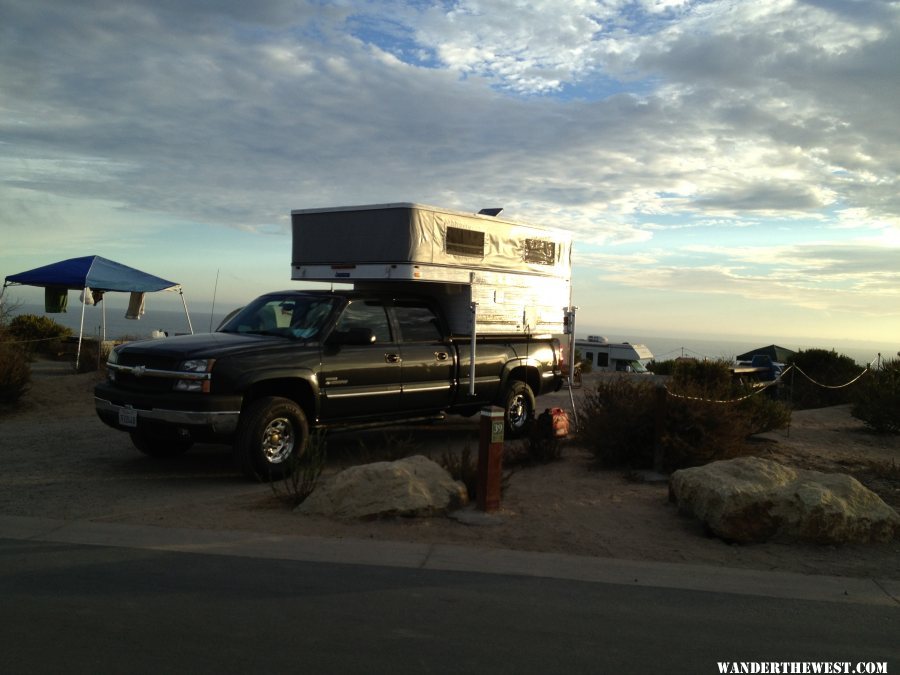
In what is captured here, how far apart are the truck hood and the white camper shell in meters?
1.88

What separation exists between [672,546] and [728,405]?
→ 3.16 m

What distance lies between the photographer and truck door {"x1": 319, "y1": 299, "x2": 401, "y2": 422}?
9.24 m

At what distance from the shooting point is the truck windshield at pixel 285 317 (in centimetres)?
942

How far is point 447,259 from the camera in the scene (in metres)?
10.7

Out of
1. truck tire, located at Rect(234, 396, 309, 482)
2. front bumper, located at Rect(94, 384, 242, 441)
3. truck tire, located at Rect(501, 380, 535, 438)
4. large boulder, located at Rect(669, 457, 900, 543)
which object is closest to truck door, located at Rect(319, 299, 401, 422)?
truck tire, located at Rect(234, 396, 309, 482)

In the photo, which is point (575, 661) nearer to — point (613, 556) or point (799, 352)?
point (613, 556)

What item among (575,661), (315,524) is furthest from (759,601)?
(315,524)

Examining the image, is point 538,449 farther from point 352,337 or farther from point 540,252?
point 540,252

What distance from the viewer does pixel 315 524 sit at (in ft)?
23.1

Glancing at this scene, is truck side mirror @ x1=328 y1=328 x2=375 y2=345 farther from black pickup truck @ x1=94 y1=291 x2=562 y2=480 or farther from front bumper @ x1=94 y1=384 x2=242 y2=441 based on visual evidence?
front bumper @ x1=94 y1=384 x2=242 y2=441

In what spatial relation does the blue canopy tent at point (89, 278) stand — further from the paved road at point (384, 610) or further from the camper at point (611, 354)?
the camper at point (611, 354)

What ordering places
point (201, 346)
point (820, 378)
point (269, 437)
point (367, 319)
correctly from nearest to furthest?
point (201, 346) → point (269, 437) → point (367, 319) → point (820, 378)

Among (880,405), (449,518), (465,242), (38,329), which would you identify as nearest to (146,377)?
(449,518)

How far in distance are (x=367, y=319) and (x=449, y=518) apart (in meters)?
3.32
